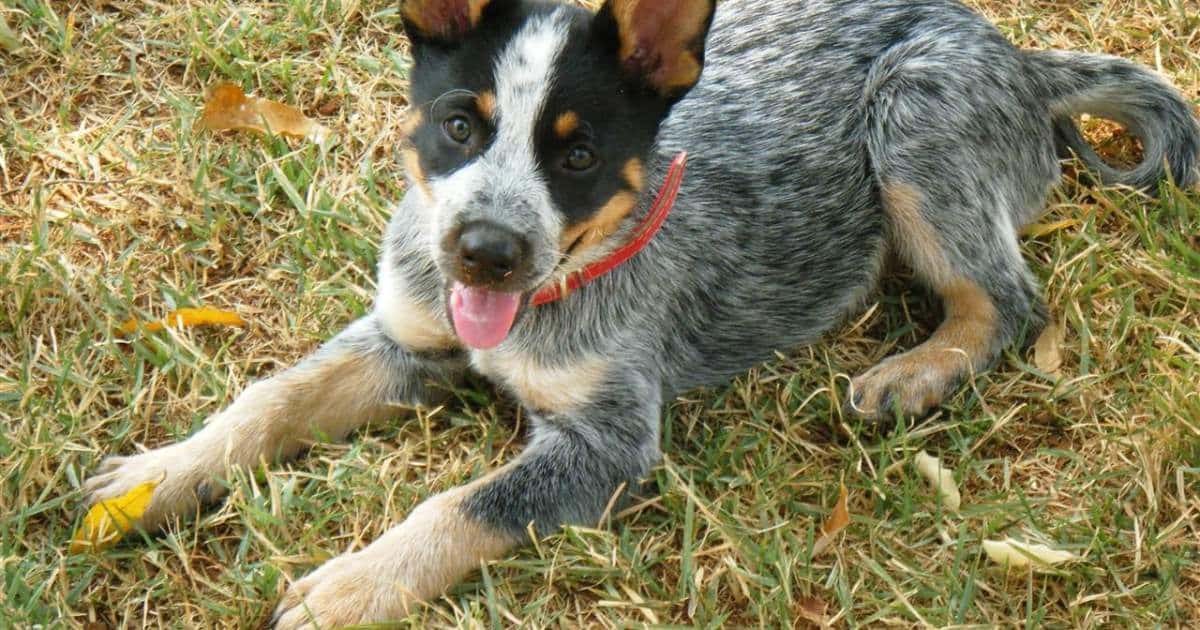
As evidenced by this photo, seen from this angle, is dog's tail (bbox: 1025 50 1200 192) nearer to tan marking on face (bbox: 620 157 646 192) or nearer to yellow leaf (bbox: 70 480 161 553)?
tan marking on face (bbox: 620 157 646 192)

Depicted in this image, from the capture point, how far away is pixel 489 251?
10.8 ft

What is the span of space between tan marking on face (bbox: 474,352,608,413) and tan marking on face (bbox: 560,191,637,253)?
0.36 metres

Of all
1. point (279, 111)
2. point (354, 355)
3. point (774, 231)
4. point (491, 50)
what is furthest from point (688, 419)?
point (279, 111)

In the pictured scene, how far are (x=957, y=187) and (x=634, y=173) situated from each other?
1.28m

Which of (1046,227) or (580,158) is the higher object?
(580,158)

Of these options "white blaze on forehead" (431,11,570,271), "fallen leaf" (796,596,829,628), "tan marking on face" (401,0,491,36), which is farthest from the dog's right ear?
"fallen leaf" (796,596,829,628)

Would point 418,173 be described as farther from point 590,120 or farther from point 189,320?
point 189,320

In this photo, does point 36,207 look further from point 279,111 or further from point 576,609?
point 576,609

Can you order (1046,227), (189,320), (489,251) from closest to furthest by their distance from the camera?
(489,251) < (189,320) < (1046,227)

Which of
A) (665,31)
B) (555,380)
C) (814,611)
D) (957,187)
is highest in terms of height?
(665,31)

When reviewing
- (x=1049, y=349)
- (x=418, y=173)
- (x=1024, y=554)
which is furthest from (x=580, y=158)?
(x=1049, y=349)

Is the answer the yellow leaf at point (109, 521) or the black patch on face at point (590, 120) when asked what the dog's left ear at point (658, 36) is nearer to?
the black patch on face at point (590, 120)

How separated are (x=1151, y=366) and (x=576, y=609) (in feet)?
6.47

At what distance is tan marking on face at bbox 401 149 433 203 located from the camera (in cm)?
351
